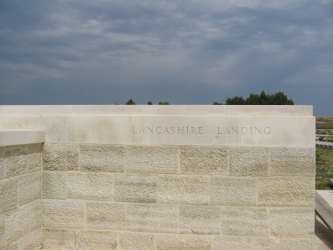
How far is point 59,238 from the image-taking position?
451 centimetres

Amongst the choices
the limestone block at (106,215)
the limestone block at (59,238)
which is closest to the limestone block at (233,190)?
the limestone block at (106,215)

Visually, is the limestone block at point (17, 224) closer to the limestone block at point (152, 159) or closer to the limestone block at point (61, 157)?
the limestone block at point (61, 157)

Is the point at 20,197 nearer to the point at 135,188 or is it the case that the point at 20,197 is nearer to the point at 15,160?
the point at 15,160

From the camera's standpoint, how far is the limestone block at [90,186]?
440cm

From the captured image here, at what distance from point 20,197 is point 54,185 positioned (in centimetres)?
52

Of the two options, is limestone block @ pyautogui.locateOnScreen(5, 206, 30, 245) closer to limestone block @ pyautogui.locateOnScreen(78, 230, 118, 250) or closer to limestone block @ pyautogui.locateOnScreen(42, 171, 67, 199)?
limestone block @ pyautogui.locateOnScreen(42, 171, 67, 199)

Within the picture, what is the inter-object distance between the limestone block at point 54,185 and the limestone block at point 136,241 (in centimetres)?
93

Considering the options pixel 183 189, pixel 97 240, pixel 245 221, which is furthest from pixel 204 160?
pixel 97 240

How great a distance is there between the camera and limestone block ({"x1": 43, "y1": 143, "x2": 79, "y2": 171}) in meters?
4.50

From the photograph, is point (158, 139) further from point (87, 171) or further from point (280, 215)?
point (280, 215)

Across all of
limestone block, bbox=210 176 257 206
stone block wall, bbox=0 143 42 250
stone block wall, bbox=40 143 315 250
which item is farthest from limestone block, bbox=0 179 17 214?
limestone block, bbox=210 176 257 206

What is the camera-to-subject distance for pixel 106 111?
4.55 m

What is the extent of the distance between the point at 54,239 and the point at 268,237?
8.86ft

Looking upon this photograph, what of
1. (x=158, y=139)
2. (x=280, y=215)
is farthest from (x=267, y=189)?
(x=158, y=139)
